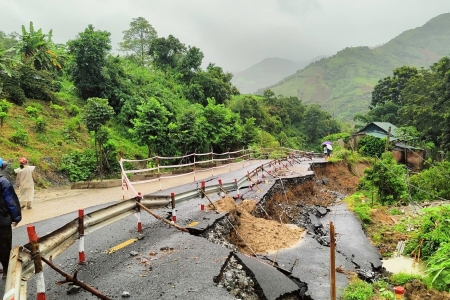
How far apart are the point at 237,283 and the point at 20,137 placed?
592 inches

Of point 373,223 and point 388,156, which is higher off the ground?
point 388,156

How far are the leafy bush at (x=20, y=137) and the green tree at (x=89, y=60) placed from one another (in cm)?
859

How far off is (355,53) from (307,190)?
678 ft

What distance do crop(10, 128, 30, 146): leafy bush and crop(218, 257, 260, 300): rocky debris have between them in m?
14.6

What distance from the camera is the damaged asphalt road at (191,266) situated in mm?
4344

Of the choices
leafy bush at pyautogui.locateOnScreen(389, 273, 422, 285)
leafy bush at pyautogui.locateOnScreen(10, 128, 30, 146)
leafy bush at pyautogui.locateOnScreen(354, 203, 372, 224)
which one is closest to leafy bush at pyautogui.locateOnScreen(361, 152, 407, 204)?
leafy bush at pyautogui.locateOnScreen(354, 203, 372, 224)

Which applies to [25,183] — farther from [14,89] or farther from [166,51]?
[166,51]

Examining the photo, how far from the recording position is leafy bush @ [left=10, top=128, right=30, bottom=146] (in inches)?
607

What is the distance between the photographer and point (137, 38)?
47469 mm

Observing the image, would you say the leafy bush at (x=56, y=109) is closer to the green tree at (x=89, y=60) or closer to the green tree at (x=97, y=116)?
the green tree at (x=89, y=60)

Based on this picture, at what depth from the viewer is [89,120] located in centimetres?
1512

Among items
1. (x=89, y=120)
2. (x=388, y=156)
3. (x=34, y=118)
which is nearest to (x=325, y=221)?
(x=388, y=156)

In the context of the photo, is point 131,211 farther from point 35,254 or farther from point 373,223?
point 373,223

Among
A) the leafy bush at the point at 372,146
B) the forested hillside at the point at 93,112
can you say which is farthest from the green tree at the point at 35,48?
the leafy bush at the point at 372,146
